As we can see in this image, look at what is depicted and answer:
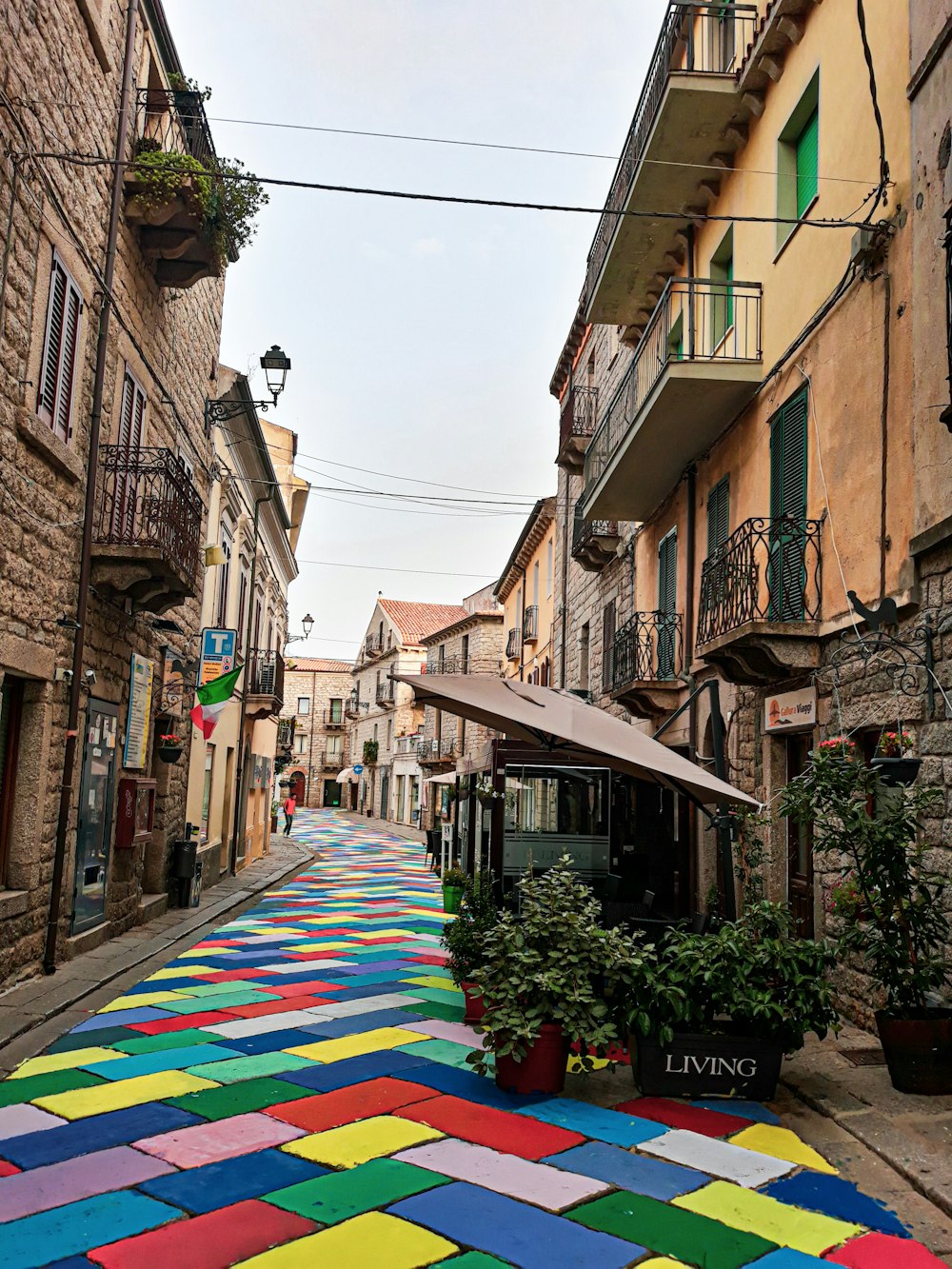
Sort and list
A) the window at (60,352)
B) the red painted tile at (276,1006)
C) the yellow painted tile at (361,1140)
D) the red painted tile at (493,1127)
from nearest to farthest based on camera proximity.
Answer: the yellow painted tile at (361,1140)
the red painted tile at (493,1127)
the red painted tile at (276,1006)
the window at (60,352)

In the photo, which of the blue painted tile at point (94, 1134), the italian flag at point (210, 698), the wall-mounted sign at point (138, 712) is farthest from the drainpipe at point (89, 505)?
the blue painted tile at point (94, 1134)

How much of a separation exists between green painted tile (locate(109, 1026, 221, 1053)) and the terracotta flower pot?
2.15 m

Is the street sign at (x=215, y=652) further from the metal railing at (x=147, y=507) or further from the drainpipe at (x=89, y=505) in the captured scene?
the drainpipe at (x=89, y=505)

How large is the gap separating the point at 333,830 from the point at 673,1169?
3979 cm

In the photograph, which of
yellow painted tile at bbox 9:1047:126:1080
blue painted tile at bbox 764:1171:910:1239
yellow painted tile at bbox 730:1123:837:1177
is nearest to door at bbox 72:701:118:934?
yellow painted tile at bbox 9:1047:126:1080

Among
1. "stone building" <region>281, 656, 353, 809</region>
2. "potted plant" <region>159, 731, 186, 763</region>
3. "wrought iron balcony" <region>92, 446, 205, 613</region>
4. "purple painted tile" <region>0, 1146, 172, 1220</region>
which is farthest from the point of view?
"stone building" <region>281, 656, 353, 809</region>

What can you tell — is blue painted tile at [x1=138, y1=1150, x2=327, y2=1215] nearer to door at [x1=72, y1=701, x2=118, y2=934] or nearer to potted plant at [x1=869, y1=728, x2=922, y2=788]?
potted plant at [x1=869, y1=728, x2=922, y2=788]

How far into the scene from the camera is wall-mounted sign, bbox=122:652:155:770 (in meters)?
11.8

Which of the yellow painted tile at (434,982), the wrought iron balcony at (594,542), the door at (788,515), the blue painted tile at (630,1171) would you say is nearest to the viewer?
the blue painted tile at (630,1171)

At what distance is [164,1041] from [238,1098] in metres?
1.53

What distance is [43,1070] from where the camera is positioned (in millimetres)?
6207

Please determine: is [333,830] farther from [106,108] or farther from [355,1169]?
[355,1169]

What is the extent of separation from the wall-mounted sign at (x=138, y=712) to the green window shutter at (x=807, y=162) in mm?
8280

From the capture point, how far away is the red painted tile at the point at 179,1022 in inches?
287
